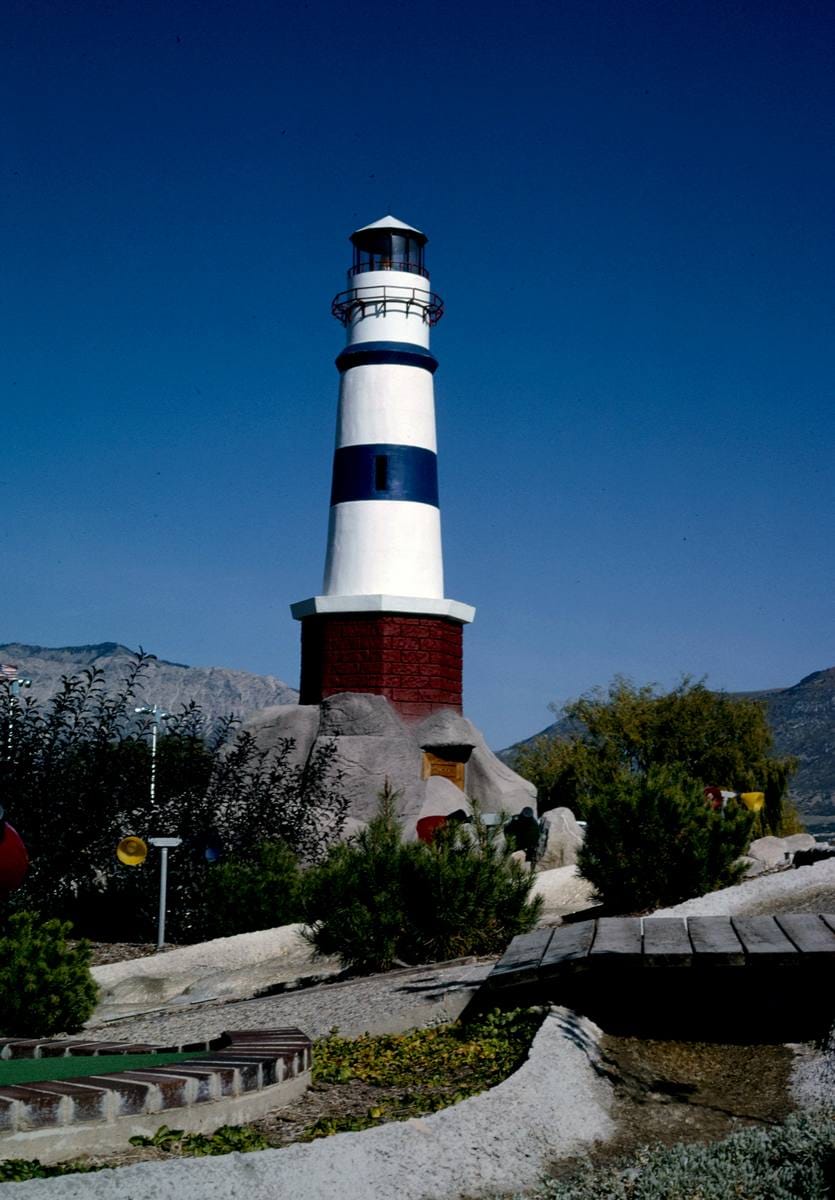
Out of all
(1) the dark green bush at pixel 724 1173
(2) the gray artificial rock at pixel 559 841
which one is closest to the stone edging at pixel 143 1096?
(1) the dark green bush at pixel 724 1173

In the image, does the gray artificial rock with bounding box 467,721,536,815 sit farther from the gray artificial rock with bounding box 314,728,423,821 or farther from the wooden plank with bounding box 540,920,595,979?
the wooden plank with bounding box 540,920,595,979

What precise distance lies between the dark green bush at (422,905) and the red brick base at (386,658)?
52.7 feet

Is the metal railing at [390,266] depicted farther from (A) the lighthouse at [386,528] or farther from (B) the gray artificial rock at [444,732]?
(B) the gray artificial rock at [444,732]

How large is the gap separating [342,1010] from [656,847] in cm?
567

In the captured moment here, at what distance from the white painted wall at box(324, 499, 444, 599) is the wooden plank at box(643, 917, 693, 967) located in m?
20.4

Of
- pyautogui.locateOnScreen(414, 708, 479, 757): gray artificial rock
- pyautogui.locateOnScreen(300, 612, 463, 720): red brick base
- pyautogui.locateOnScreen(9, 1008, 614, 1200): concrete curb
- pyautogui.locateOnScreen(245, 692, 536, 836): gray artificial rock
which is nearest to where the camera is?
pyautogui.locateOnScreen(9, 1008, 614, 1200): concrete curb

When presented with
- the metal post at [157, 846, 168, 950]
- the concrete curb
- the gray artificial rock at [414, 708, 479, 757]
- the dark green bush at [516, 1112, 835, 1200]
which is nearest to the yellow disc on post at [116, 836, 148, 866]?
the metal post at [157, 846, 168, 950]

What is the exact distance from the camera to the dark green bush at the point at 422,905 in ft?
39.2

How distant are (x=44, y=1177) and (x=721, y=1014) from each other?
14.7ft

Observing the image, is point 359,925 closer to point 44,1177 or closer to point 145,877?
point 44,1177

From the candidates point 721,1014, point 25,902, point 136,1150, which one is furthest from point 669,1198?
point 25,902

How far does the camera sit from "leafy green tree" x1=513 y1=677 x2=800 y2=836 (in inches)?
1684

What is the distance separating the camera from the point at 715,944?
7828mm

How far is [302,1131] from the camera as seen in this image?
6.21 metres
